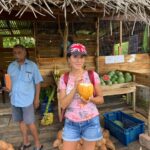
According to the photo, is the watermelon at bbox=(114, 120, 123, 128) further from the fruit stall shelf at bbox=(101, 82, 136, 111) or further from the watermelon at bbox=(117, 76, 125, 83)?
the watermelon at bbox=(117, 76, 125, 83)

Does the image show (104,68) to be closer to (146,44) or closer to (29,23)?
(146,44)

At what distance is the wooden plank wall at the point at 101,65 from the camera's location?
6.11 m

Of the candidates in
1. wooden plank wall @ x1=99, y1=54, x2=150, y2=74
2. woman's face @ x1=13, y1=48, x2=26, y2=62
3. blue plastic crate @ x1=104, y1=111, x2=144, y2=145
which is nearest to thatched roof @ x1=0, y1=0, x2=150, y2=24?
woman's face @ x1=13, y1=48, x2=26, y2=62

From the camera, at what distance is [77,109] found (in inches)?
94.2

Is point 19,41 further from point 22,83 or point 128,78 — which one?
point 22,83

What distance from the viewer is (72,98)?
232cm

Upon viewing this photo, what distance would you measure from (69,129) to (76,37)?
4.06m

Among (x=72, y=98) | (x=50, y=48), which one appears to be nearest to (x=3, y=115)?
(x=50, y=48)

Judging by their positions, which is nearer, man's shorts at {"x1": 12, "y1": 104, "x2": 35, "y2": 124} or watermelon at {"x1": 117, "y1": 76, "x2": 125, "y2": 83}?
man's shorts at {"x1": 12, "y1": 104, "x2": 35, "y2": 124}

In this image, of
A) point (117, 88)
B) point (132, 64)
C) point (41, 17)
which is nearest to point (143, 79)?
point (117, 88)

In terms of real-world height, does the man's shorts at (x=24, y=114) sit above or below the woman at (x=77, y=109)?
below

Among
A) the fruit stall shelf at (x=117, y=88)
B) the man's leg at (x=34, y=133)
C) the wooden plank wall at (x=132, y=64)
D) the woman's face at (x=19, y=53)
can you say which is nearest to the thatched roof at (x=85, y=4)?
the woman's face at (x=19, y=53)

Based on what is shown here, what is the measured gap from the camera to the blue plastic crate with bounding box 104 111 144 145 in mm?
3943

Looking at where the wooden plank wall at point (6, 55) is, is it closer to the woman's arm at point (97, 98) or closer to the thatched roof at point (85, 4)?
the thatched roof at point (85, 4)
